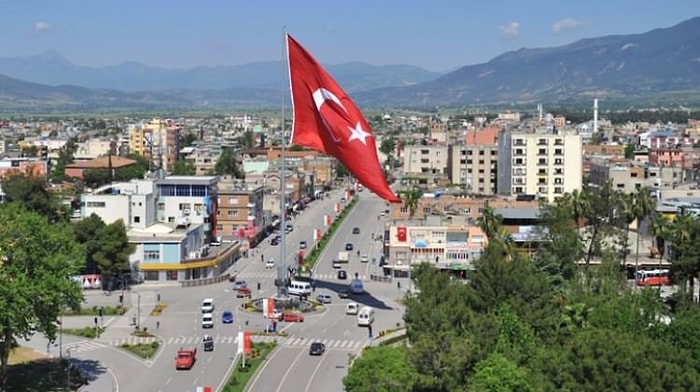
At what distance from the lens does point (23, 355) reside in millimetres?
36125

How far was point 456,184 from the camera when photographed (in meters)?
86.9

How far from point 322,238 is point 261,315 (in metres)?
24.2

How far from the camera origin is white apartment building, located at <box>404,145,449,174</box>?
102375 millimetres

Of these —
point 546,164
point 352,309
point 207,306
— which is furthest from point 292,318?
point 546,164

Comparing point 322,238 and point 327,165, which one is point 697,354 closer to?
point 322,238

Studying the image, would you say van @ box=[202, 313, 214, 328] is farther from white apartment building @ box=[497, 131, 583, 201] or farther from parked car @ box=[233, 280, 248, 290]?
white apartment building @ box=[497, 131, 583, 201]

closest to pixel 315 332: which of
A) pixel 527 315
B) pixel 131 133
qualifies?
pixel 527 315

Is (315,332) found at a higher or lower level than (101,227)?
lower

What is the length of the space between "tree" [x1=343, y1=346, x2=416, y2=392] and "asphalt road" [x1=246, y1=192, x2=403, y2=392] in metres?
5.09

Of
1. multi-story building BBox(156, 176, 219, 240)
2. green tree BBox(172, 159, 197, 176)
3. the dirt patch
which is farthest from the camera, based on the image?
green tree BBox(172, 159, 197, 176)

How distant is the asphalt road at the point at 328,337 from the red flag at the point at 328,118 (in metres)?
5.85

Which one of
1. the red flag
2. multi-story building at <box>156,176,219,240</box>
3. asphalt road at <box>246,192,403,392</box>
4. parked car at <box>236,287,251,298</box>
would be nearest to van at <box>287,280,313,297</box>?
asphalt road at <box>246,192,403,392</box>

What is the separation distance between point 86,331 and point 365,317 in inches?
411

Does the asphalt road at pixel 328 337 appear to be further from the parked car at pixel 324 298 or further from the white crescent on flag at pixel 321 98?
the white crescent on flag at pixel 321 98
